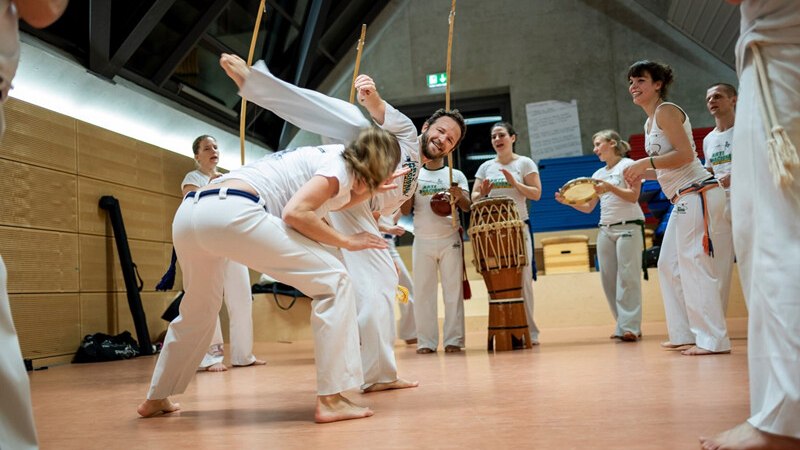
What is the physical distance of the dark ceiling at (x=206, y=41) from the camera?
634cm

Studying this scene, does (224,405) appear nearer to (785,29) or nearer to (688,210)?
(785,29)

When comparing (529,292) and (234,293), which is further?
(529,292)

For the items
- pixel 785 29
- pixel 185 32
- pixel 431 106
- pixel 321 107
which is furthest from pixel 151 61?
pixel 785 29

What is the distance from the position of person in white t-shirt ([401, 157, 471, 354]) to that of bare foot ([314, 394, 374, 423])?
288 cm

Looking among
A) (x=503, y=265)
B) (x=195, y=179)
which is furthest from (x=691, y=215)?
(x=195, y=179)

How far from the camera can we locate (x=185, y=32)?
7668mm

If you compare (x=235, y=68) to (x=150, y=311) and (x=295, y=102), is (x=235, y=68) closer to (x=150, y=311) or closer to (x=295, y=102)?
(x=295, y=102)

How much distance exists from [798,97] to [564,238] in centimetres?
694

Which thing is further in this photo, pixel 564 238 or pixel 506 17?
pixel 506 17

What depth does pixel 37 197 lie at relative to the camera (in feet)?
19.7

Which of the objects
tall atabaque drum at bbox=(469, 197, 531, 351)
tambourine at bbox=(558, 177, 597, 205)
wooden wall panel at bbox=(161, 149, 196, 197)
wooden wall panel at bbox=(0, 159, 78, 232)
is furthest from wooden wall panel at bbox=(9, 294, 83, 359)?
tambourine at bbox=(558, 177, 597, 205)

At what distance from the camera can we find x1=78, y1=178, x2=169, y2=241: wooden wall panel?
6629 millimetres

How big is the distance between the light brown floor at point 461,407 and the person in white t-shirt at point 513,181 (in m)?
1.11

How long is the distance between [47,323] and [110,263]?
1.07 m
